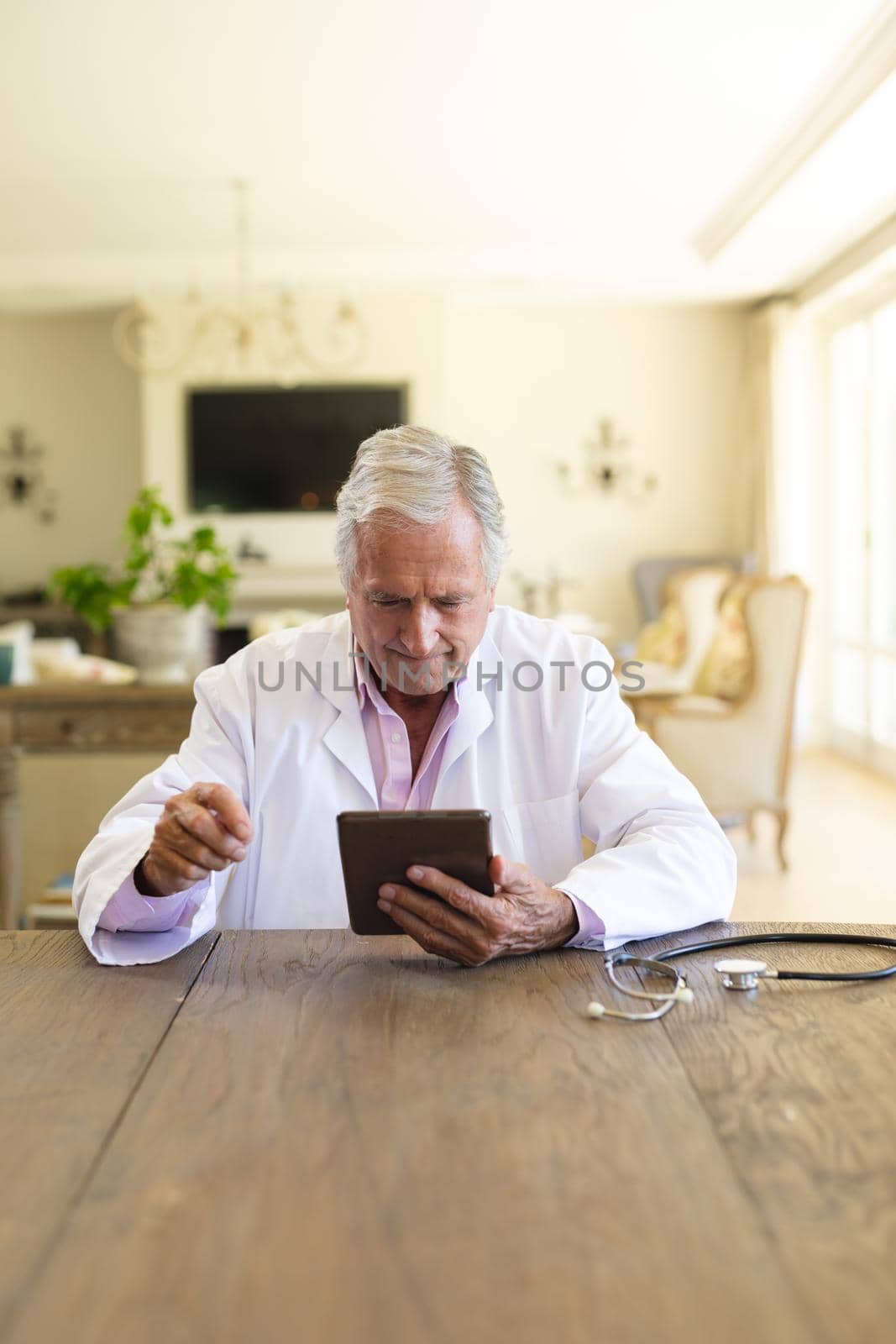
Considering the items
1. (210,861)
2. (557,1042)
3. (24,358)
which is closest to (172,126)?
(24,358)

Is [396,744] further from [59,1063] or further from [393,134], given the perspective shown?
[393,134]

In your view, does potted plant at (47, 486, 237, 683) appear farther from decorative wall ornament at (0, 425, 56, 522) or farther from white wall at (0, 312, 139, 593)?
decorative wall ornament at (0, 425, 56, 522)

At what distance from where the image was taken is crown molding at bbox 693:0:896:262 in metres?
3.91

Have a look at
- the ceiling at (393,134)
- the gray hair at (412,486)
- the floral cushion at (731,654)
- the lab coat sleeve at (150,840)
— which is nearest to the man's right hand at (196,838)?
the lab coat sleeve at (150,840)

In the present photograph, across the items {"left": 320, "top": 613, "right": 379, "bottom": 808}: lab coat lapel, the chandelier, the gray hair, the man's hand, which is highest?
the chandelier

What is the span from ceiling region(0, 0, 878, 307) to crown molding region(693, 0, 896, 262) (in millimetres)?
58

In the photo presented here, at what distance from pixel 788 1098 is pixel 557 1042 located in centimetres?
19

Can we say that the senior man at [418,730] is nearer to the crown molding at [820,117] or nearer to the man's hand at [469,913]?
the man's hand at [469,913]

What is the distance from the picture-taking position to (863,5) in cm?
374

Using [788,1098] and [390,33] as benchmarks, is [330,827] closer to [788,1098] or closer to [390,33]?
[788,1098]

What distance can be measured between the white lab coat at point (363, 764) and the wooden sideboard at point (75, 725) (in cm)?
144

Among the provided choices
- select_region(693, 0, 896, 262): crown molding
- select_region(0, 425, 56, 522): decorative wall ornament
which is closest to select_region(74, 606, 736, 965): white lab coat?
select_region(693, 0, 896, 262): crown molding

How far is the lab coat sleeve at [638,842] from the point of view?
132 centimetres

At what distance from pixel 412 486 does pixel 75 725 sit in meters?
1.85
